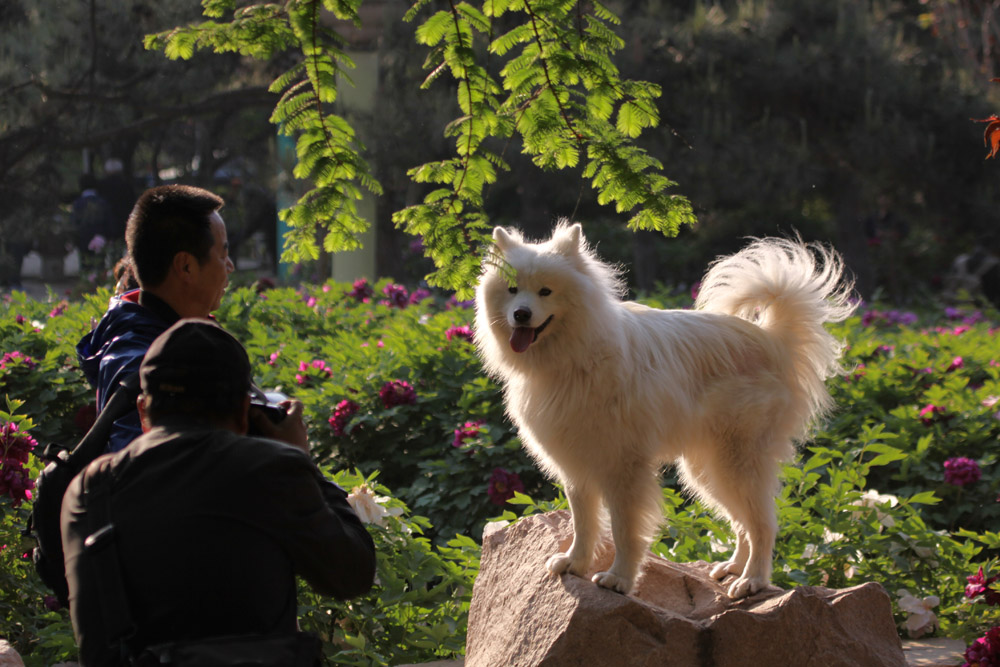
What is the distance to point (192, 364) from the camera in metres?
1.87

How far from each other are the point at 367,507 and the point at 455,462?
4.27 ft

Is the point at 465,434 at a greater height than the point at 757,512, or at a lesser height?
lesser

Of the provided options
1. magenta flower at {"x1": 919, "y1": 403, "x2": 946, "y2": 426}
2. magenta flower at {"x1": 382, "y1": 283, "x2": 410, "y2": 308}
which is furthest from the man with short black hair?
magenta flower at {"x1": 382, "y1": 283, "x2": 410, "y2": 308}

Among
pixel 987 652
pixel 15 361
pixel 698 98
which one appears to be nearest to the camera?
pixel 987 652

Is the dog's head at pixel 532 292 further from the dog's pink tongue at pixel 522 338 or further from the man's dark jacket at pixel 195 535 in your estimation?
the man's dark jacket at pixel 195 535

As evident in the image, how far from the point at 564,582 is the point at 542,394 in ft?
2.11

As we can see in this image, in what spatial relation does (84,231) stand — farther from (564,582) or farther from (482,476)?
(564,582)

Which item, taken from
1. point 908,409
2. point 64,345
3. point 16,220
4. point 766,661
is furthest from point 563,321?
point 16,220

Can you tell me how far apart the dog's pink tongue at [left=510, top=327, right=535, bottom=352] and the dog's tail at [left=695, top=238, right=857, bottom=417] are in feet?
3.31

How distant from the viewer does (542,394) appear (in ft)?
11.2

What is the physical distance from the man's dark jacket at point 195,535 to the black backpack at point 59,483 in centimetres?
35

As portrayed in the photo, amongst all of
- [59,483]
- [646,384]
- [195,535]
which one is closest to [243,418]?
[195,535]

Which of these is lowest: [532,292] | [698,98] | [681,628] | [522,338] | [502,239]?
[681,628]

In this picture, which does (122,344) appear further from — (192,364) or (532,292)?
(532,292)
